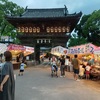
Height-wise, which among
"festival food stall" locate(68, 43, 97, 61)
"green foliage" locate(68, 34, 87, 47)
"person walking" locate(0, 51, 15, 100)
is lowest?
"person walking" locate(0, 51, 15, 100)

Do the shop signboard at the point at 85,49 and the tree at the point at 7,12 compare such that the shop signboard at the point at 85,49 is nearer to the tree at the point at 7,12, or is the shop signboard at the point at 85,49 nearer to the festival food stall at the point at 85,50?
the festival food stall at the point at 85,50

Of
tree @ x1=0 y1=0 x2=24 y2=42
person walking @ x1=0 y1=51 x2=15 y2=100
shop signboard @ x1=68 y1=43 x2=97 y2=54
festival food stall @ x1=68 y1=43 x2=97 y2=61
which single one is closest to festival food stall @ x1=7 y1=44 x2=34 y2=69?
festival food stall @ x1=68 y1=43 x2=97 y2=61

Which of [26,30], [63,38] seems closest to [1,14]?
[26,30]

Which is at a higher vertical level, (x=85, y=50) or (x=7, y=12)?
(x=7, y=12)

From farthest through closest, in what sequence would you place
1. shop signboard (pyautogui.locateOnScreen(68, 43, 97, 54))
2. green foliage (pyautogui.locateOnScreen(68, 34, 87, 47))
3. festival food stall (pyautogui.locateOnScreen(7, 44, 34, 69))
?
green foliage (pyautogui.locateOnScreen(68, 34, 87, 47))
festival food stall (pyautogui.locateOnScreen(7, 44, 34, 69))
shop signboard (pyautogui.locateOnScreen(68, 43, 97, 54))

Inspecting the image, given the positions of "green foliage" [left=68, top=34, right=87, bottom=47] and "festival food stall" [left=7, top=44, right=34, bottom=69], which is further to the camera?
"green foliage" [left=68, top=34, right=87, bottom=47]

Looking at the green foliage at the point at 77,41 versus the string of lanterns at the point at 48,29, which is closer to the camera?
the string of lanterns at the point at 48,29

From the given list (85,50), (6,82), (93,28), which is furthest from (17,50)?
(93,28)

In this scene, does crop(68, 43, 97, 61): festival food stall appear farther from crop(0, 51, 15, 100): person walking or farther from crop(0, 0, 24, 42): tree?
crop(0, 0, 24, 42): tree

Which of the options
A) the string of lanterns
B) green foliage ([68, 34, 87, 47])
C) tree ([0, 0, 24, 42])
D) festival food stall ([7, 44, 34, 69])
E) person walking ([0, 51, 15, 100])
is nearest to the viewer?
person walking ([0, 51, 15, 100])

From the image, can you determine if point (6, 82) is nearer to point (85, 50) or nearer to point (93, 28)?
point (85, 50)

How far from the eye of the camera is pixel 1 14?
166 feet

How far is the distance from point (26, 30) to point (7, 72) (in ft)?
119

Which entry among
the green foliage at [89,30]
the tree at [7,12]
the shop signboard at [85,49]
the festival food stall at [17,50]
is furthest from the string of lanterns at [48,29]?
the shop signboard at [85,49]
